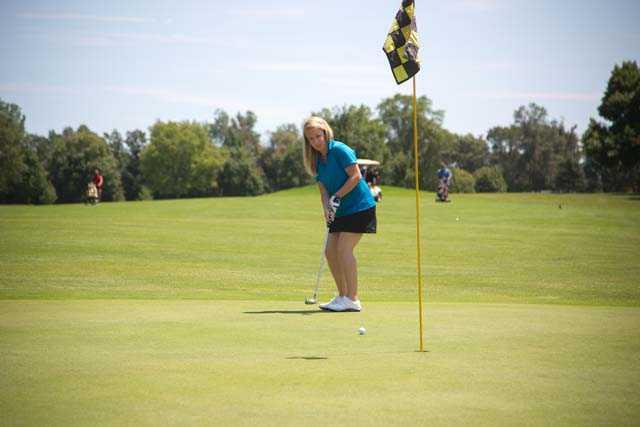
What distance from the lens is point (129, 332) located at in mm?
7520

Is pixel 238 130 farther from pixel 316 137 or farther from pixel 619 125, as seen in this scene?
pixel 316 137

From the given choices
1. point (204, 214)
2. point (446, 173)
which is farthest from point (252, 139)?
point (204, 214)

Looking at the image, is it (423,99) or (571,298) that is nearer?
(571,298)

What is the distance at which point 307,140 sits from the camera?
9617 mm

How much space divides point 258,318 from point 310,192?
207ft

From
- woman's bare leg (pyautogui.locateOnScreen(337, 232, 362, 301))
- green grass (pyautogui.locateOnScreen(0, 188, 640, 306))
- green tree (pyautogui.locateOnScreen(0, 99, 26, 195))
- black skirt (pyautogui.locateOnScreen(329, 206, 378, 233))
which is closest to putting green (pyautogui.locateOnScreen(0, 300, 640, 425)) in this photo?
woman's bare leg (pyautogui.locateOnScreen(337, 232, 362, 301))

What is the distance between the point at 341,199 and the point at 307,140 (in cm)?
87

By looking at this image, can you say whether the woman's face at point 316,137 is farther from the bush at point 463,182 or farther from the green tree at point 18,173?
the bush at point 463,182

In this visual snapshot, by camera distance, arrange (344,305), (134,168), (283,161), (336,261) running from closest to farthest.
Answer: (344,305)
(336,261)
(283,161)
(134,168)

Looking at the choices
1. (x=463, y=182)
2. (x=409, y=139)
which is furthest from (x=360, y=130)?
(x=463, y=182)

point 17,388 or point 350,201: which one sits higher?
point 350,201

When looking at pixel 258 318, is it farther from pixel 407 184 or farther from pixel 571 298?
pixel 407 184

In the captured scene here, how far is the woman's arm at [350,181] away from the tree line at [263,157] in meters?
97.6

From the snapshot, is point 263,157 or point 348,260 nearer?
point 348,260
